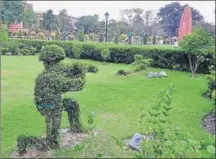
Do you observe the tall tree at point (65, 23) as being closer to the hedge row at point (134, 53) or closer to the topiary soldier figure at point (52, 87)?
the hedge row at point (134, 53)

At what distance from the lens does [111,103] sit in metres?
7.97

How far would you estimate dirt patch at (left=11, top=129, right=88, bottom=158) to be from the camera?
4724 mm

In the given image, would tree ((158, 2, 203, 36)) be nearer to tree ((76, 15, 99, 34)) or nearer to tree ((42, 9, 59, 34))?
tree ((76, 15, 99, 34))

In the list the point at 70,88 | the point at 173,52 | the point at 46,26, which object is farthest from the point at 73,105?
the point at 46,26

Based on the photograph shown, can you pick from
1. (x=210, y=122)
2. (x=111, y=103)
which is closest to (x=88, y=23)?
(x=111, y=103)

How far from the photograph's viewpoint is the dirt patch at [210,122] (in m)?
6.32

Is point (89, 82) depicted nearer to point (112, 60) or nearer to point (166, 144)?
point (112, 60)

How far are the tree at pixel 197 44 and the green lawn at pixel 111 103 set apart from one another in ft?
3.23

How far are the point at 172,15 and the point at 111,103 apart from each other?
2999 cm

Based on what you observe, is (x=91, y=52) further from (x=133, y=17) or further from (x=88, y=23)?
(x=133, y=17)

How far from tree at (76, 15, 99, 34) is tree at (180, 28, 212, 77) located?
1278cm

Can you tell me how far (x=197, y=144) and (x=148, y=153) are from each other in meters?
0.26

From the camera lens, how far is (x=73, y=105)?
5.29 m

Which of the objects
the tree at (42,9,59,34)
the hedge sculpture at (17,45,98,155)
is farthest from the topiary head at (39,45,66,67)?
the tree at (42,9,59,34)
